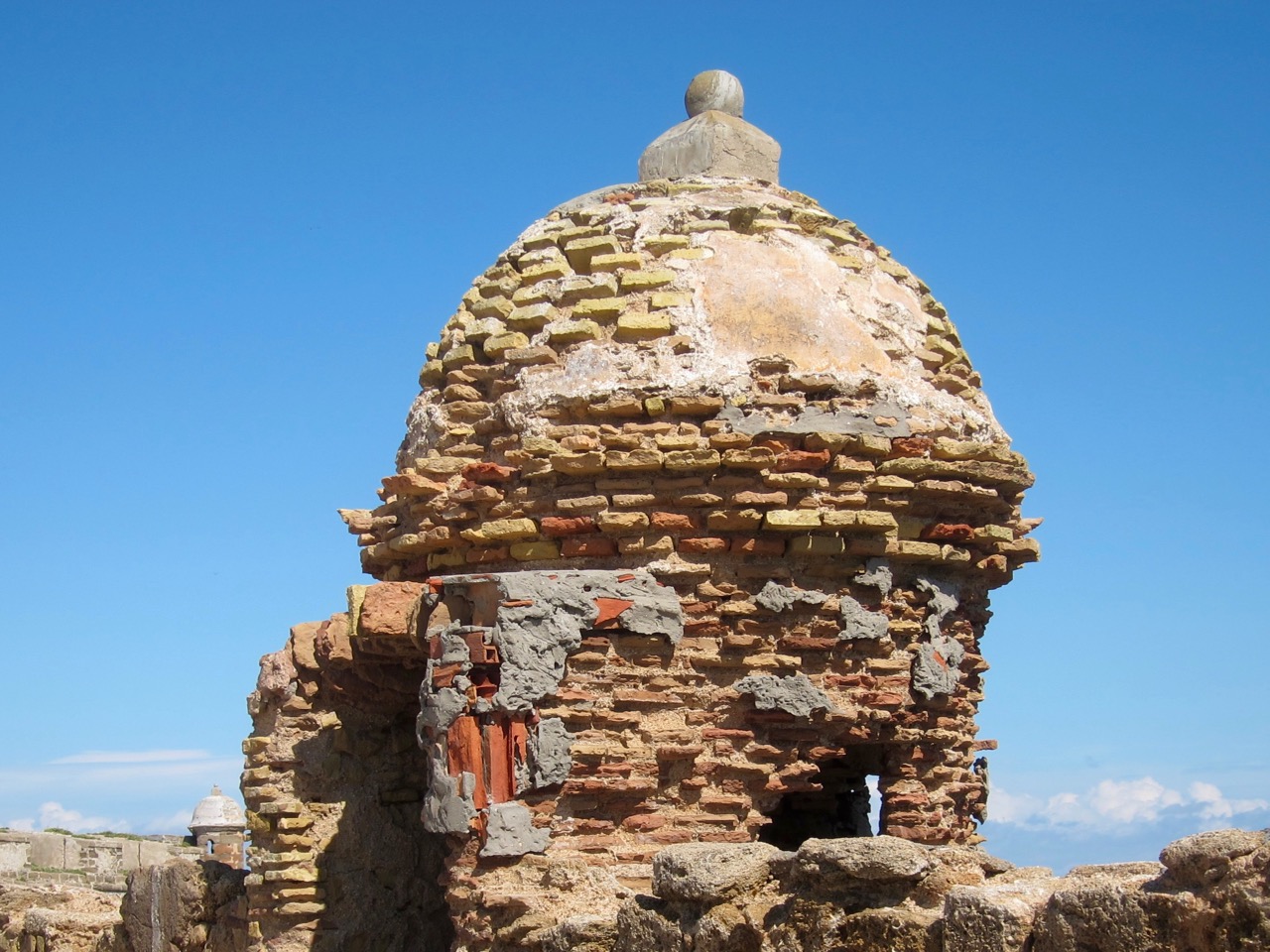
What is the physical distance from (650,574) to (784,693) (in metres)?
0.87

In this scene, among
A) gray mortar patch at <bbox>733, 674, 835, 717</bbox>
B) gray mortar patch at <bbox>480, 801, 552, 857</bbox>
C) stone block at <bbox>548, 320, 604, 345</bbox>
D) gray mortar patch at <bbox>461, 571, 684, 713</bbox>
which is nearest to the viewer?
gray mortar patch at <bbox>480, 801, 552, 857</bbox>

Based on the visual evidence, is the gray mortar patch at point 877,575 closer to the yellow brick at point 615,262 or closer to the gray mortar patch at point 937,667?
the gray mortar patch at point 937,667

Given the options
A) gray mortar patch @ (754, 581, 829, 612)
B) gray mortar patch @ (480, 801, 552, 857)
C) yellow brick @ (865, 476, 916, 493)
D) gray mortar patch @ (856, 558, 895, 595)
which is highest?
yellow brick @ (865, 476, 916, 493)

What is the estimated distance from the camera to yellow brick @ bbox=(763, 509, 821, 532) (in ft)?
26.8

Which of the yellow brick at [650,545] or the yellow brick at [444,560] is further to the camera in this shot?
the yellow brick at [444,560]

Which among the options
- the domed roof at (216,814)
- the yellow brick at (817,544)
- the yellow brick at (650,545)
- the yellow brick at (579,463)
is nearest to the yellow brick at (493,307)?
the yellow brick at (579,463)

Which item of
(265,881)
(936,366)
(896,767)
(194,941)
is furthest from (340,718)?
(936,366)

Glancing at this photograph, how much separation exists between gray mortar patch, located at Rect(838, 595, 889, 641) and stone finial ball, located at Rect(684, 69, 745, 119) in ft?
12.0

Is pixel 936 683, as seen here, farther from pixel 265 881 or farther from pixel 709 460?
pixel 265 881

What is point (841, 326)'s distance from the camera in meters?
8.90

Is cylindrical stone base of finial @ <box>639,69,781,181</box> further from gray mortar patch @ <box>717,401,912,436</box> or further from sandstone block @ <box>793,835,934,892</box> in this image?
sandstone block @ <box>793,835,934,892</box>

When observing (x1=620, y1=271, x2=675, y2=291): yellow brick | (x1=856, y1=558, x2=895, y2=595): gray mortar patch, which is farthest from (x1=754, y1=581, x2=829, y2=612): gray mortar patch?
(x1=620, y1=271, x2=675, y2=291): yellow brick

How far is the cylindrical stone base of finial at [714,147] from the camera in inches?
400

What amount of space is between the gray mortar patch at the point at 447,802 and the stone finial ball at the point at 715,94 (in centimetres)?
468
